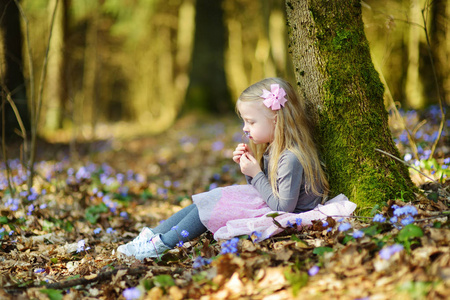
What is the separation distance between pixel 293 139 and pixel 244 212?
2.09 ft

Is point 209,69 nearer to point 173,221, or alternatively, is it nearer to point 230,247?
point 173,221

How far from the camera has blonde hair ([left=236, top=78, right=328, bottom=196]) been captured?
2875 mm

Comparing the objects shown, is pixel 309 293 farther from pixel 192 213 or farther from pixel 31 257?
pixel 31 257

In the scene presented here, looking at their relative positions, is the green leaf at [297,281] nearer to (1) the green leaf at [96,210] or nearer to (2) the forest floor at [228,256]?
(2) the forest floor at [228,256]

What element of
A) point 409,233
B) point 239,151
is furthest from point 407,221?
point 239,151

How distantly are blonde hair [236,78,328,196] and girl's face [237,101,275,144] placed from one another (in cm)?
4

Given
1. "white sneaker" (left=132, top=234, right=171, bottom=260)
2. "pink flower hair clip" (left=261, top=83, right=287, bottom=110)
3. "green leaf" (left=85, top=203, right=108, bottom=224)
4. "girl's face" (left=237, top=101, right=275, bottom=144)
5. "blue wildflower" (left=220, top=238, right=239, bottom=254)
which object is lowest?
"green leaf" (left=85, top=203, right=108, bottom=224)

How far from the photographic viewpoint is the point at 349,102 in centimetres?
291

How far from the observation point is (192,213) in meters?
3.02

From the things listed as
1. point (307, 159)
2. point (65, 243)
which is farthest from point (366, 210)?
point (65, 243)

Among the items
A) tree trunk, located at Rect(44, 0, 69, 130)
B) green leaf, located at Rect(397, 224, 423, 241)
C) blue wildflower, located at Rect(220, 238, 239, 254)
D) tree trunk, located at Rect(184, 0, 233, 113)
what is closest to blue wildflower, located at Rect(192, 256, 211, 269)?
blue wildflower, located at Rect(220, 238, 239, 254)

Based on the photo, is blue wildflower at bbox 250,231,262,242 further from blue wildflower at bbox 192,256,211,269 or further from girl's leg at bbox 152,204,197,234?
girl's leg at bbox 152,204,197,234

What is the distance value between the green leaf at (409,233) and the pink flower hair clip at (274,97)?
1.20 metres

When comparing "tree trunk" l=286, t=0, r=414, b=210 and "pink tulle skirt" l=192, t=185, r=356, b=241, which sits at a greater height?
"tree trunk" l=286, t=0, r=414, b=210
